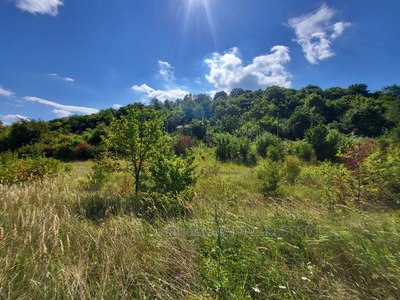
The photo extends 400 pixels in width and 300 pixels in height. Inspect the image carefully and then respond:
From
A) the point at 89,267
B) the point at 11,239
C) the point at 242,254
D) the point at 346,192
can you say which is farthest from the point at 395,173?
the point at 11,239

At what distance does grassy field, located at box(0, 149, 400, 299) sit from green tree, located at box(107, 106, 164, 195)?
3271 mm

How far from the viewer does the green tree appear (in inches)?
257

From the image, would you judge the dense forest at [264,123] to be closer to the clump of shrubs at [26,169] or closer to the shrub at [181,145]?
the clump of shrubs at [26,169]

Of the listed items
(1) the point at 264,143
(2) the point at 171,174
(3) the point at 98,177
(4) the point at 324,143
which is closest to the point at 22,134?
(3) the point at 98,177

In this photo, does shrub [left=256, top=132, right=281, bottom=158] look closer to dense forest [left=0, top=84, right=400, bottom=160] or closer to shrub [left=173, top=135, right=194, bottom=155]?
dense forest [left=0, top=84, right=400, bottom=160]

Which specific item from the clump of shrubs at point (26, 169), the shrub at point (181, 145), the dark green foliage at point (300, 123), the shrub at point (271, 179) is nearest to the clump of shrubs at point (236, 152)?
the shrub at point (181, 145)

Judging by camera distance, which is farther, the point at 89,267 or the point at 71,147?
the point at 71,147

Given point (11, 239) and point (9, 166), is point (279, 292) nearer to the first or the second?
point (11, 239)

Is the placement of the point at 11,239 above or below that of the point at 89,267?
above

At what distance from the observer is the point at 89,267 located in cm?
241

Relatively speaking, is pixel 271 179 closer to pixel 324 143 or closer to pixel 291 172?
pixel 291 172

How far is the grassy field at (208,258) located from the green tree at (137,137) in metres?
3.27

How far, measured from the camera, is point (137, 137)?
6.56m

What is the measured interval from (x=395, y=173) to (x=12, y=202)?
8455 millimetres
